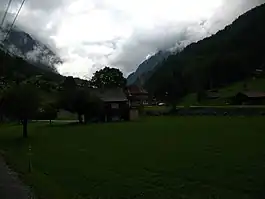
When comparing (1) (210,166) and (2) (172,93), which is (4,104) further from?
(2) (172,93)

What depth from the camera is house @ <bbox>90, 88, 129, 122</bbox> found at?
3172 inches

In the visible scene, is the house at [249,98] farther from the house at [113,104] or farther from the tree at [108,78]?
the house at [113,104]

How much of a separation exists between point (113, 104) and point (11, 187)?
7029 cm

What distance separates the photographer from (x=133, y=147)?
32.7 metres

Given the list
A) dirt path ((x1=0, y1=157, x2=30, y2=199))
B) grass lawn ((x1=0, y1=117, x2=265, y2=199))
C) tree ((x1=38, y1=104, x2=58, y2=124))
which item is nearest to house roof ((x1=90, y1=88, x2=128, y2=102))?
tree ((x1=38, y1=104, x2=58, y2=124))

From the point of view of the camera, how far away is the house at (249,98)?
371 feet

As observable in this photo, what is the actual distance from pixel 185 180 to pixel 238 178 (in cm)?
224

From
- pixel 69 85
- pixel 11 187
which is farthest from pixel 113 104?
pixel 11 187

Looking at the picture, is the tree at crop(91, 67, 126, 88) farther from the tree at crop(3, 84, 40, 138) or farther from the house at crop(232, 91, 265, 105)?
the tree at crop(3, 84, 40, 138)

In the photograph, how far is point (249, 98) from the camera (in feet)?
381

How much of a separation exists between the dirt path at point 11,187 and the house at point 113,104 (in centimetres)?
5548

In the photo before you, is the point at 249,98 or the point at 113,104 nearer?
the point at 113,104

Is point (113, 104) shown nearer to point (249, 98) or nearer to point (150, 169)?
point (249, 98)

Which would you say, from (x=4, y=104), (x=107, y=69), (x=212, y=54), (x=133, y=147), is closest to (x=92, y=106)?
(x=4, y=104)
